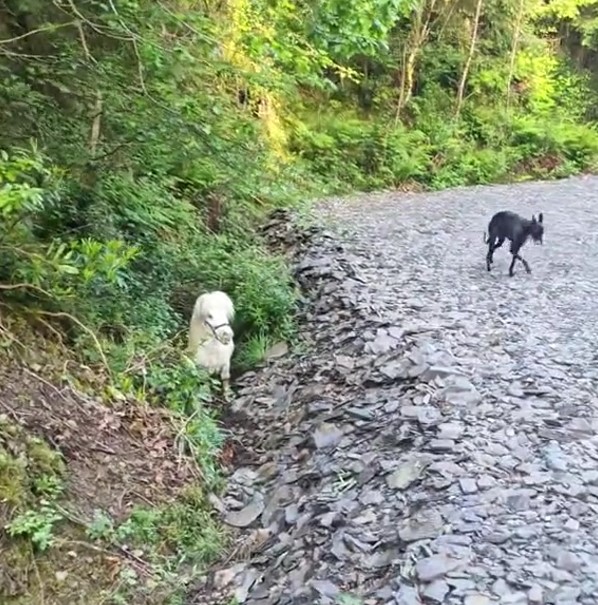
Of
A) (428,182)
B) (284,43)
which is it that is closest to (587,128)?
(428,182)

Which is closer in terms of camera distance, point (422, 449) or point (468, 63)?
point (422, 449)

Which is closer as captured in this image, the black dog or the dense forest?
the dense forest

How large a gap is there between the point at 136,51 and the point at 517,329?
3.73 m

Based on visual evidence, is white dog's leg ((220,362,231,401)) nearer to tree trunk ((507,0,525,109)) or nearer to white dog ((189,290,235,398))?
white dog ((189,290,235,398))

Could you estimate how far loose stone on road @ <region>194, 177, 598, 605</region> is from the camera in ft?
11.7

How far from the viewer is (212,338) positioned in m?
5.95

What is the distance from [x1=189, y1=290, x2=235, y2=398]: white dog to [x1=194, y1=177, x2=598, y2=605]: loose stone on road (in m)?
0.32

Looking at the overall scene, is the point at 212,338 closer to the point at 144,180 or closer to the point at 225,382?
the point at 225,382

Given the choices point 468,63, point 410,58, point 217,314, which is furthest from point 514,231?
point 468,63

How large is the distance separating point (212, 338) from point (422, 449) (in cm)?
211

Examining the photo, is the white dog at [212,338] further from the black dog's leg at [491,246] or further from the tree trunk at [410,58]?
the tree trunk at [410,58]

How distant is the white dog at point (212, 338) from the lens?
5.95 m

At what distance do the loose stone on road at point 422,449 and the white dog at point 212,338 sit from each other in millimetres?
324

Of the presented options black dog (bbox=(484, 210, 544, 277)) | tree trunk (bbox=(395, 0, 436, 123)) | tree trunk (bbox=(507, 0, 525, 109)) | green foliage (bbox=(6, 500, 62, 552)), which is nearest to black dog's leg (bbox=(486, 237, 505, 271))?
black dog (bbox=(484, 210, 544, 277))
